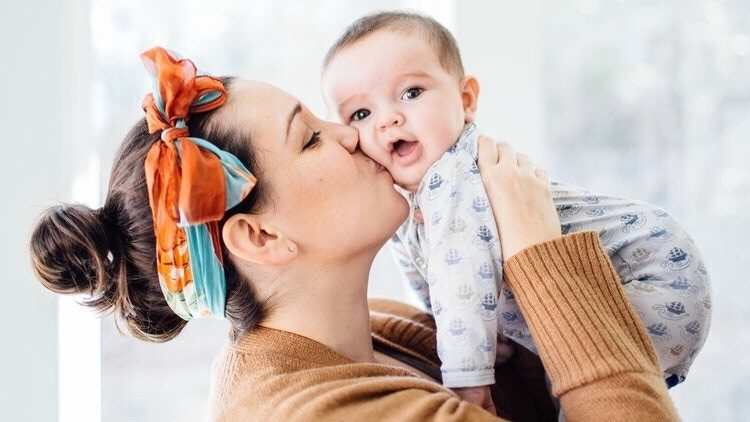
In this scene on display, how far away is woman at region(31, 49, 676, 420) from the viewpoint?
1.13 m

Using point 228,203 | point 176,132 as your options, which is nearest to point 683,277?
point 228,203

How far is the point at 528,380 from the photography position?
5.23 ft

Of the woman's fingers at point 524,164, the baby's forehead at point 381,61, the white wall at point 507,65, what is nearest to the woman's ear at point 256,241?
the baby's forehead at point 381,61

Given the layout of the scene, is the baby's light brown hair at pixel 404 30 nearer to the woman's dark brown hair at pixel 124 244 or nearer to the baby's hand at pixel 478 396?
the woman's dark brown hair at pixel 124 244

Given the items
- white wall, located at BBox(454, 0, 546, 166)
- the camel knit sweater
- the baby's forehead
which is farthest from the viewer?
white wall, located at BBox(454, 0, 546, 166)

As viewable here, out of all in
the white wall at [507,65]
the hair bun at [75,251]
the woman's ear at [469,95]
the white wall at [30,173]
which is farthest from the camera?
the white wall at [507,65]

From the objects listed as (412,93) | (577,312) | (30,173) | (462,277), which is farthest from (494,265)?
(30,173)

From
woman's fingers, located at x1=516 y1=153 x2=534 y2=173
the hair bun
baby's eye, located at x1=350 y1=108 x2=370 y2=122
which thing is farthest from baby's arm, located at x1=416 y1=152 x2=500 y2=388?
the hair bun

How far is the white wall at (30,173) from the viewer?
1.70 meters

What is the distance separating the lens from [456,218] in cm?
132

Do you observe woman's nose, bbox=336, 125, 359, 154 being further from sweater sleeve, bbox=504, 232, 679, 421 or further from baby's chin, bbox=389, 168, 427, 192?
sweater sleeve, bbox=504, 232, 679, 421

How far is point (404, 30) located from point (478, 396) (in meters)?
0.75

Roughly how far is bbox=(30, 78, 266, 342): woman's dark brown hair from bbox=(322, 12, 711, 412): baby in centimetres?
29

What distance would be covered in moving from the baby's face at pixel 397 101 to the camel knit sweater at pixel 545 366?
307 millimetres
